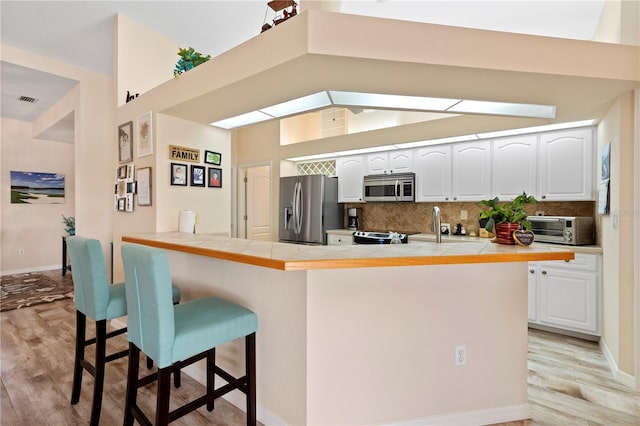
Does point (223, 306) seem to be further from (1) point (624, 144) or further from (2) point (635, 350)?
(1) point (624, 144)

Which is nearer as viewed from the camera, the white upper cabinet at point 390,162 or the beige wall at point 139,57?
the beige wall at point 139,57

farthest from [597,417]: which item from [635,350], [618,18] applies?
[618,18]

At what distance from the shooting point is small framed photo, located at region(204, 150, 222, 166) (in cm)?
310

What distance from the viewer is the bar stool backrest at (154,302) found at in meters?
1.33

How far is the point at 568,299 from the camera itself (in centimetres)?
293

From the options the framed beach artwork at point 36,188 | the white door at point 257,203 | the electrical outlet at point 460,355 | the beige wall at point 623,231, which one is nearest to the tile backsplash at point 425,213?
the beige wall at point 623,231

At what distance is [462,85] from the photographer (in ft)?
6.51

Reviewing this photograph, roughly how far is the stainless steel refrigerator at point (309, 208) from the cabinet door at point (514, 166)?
220 cm

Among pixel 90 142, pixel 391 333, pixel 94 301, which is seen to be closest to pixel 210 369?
pixel 94 301

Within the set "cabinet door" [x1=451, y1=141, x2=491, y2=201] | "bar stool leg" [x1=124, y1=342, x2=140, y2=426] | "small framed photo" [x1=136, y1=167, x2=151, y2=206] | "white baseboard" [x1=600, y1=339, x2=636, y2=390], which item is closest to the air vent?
"small framed photo" [x1=136, y1=167, x2=151, y2=206]

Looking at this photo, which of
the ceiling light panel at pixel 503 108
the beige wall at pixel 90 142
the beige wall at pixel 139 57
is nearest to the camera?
the ceiling light panel at pixel 503 108

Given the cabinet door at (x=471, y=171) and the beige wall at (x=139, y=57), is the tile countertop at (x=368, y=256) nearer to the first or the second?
the cabinet door at (x=471, y=171)

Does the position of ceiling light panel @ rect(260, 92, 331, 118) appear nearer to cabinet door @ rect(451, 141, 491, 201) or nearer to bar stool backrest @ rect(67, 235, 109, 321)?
bar stool backrest @ rect(67, 235, 109, 321)

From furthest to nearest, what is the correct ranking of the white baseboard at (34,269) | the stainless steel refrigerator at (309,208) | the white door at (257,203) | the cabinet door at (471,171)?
1. the white door at (257,203)
2. the white baseboard at (34,269)
3. the stainless steel refrigerator at (309,208)
4. the cabinet door at (471,171)
